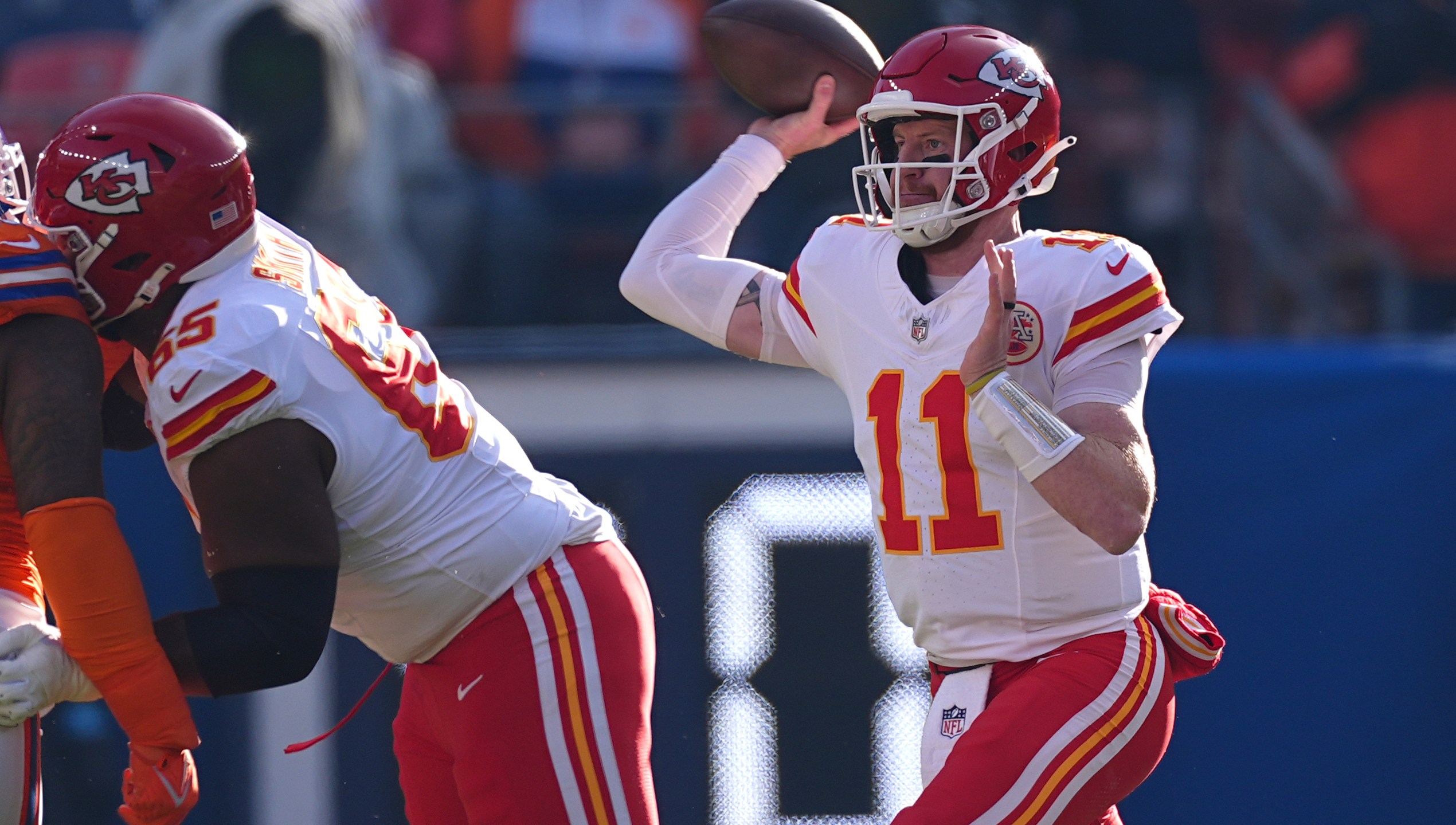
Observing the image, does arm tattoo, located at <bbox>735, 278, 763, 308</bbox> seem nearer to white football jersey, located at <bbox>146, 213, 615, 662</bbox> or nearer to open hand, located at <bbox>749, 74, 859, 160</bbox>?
open hand, located at <bbox>749, 74, 859, 160</bbox>

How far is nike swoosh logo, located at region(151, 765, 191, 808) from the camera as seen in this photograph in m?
2.35

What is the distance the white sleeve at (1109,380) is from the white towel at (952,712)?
1.52 ft

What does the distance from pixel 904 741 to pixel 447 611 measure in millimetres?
1773

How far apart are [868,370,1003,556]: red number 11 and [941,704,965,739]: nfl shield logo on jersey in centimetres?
26

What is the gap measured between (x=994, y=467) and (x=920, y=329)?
0.26 m

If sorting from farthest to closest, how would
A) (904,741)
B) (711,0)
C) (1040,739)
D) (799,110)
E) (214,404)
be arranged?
1. (711,0)
2. (904,741)
3. (799,110)
4. (1040,739)
5. (214,404)

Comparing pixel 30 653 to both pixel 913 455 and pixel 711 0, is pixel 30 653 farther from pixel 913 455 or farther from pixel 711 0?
pixel 711 0

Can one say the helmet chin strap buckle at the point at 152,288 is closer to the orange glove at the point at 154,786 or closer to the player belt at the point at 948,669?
the orange glove at the point at 154,786

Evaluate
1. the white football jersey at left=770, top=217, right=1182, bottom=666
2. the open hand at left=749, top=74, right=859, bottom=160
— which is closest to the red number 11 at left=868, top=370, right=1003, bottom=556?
the white football jersey at left=770, top=217, right=1182, bottom=666

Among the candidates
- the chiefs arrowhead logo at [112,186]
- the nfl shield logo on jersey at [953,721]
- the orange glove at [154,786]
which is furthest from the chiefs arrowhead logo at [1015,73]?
the orange glove at [154,786]

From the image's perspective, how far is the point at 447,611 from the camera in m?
2.56

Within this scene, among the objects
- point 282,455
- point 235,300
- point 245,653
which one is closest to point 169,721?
point 245,653

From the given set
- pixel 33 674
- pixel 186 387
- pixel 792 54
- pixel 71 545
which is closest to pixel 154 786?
pixel 33 674

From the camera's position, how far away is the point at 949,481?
102 inches
